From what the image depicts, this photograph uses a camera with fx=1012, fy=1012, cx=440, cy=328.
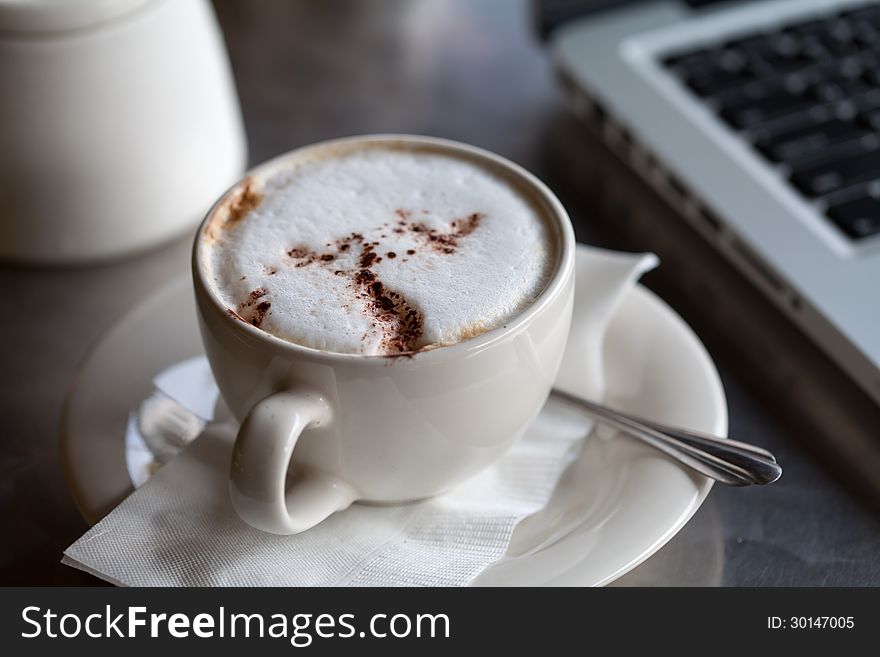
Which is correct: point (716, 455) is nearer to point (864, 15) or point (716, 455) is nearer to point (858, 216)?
point (858, 216)

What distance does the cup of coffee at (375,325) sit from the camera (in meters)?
0.44

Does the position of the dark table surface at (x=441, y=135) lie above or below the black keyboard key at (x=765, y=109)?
below

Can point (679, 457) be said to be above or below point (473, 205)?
below

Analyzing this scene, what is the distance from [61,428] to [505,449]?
248 mm

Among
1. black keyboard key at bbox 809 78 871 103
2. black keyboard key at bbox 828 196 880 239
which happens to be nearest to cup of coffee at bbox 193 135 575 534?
black keyboard key at bbox 828 196 880 239

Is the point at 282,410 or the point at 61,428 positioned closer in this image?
the point at 282,410

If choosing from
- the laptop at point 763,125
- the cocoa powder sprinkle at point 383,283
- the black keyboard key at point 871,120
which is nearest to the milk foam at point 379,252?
the cocoa powder sprinkle at point 383,283

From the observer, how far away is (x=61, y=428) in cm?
56

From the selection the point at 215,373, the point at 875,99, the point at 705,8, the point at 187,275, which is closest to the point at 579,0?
the point at 705,8

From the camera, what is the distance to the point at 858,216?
2.14ft

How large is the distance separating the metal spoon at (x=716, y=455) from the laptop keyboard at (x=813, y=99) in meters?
0.21

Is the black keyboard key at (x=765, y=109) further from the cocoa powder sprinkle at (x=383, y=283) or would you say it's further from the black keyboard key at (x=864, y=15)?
the cocoa powder sprinkle at (x=383, y=283)

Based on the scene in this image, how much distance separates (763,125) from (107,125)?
1.51 feet

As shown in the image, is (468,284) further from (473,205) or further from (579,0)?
(579,0)
